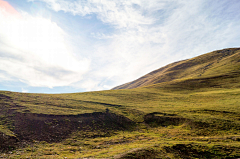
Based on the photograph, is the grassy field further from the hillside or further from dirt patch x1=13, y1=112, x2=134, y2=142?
dirt patch x1=13, y1=112, x2=134, y2=142

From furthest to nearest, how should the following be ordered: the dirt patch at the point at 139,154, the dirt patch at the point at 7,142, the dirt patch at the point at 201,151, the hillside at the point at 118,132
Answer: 1. the hillside at the point at 118,132
2. the dirt patch at the point at 7,142
3. the dirt patch at the point at 201,151
4. the dirt patch at the point at 139,154

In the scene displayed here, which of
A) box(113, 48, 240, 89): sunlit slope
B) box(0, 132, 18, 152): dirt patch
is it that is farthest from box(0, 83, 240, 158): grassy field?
box(113, 48, 240, 89): sunlit slope

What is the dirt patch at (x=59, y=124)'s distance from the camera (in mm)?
25984

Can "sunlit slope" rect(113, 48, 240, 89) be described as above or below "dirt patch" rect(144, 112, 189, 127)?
above

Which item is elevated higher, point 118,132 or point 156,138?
point 118,132

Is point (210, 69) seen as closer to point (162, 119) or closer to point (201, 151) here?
point (162, 119)

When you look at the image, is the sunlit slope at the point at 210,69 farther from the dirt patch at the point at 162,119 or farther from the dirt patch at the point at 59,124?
the dirt patch at the point at 59,124

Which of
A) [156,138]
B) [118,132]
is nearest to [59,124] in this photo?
[118,132]

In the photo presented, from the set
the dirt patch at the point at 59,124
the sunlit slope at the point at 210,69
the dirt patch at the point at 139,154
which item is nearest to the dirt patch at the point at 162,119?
the dirt patch at the point at 59,124

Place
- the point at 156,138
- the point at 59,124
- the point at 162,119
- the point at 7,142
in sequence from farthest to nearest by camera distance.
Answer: the point at 162,119
the point at 59,124
the point at 156,138
the point at 7,142

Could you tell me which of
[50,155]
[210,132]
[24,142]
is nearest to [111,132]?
[50,155]

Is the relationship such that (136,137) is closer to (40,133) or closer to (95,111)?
(95,111)

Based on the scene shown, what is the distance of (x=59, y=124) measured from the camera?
30.7 metres

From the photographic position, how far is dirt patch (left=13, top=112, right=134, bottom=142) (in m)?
26.0
